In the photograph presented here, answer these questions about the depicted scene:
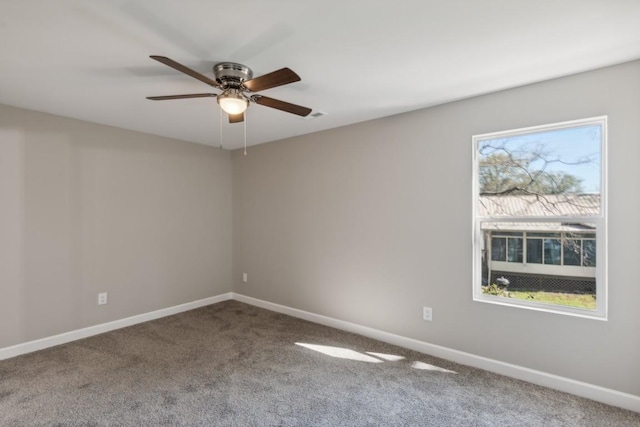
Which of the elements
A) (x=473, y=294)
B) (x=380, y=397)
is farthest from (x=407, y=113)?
(x=380, y=397)

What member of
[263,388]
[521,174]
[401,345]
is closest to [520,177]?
[521,174]

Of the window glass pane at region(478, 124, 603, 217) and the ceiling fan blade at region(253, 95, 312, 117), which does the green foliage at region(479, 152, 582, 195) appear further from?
the ceiling fan blade at region(253, 95, 312, 117)

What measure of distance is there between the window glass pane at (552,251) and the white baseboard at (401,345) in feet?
2.86

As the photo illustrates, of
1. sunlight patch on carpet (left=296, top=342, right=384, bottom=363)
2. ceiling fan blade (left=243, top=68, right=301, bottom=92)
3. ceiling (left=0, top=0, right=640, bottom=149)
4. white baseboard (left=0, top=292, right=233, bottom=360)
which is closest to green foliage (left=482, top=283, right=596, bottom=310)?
sunlight patch on carpet (left=296, top=342, right=384, bottom=363)

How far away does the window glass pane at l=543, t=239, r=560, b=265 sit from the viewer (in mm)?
2461

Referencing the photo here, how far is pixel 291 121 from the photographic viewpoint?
135 inches

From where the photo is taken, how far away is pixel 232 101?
2045mm

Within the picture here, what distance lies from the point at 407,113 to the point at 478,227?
4.26 feet

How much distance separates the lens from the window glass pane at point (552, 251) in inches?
96.9

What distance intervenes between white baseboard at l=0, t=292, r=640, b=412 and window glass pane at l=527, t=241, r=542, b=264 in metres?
0.87

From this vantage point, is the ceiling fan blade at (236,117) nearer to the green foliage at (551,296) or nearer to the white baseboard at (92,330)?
the green foliage at (551,296)

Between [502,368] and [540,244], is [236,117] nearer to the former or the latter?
[540,244]

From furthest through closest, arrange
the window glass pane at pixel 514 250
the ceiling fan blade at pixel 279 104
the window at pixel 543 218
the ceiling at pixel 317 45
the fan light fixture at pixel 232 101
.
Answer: the window glass pane at pixel 514 250
the window at pixel 543 218
the ceiling fan blade at pixel 279 104
the fan light fixture at pixel 232 101
the ceiling at pixel 317 45

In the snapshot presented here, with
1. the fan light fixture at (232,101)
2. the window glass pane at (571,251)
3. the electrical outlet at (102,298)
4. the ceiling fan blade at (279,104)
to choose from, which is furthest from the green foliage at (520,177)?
the electrical outlet at (102,298)
